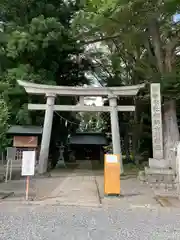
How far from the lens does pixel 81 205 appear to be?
23.3 ft

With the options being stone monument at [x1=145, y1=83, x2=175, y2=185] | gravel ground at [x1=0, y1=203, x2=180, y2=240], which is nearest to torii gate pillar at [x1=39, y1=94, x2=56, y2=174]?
stone monument at [x1=145, y1=83, x2=175, y2=185]

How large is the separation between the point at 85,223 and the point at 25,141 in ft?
38.2

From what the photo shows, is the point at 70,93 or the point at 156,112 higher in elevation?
the point at 70,93

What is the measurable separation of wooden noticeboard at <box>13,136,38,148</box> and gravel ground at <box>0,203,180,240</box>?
9.17m

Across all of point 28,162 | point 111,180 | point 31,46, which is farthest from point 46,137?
point 111,180

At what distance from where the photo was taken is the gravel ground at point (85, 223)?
14.7 ft

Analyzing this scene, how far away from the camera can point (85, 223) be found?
5.25 m

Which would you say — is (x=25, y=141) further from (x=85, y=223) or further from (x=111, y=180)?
(x=85, y=223)

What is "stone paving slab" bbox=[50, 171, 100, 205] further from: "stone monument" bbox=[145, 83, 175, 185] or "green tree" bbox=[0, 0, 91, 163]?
"green tree" bbox=[0, 0, 91, 163]

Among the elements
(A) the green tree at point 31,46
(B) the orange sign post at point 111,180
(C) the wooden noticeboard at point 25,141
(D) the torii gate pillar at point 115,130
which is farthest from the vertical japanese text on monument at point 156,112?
(C) the wooden noticeboard at point 25,141

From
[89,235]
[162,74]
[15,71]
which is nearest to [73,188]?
[89,235]

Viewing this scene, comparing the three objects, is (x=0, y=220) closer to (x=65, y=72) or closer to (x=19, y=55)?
(x=19, y=55)

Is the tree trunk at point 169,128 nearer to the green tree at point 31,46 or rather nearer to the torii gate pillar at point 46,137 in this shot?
the torii gate pillar at point 46,137

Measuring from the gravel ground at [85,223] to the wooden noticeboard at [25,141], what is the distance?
9.17 metres
